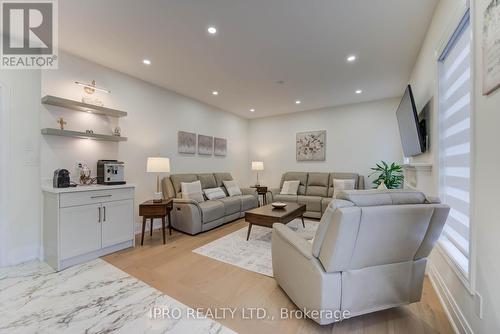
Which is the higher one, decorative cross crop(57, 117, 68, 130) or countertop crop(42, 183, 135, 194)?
decorative cross crop(57, 117, 68, 130)

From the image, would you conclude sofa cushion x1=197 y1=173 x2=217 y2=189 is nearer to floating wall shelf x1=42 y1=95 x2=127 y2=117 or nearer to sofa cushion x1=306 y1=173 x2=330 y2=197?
floating wall shelf x1=42 y1=95 x2=127 y2=117

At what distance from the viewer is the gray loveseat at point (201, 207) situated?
11.5 ft

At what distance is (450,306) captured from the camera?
1622 millimetres

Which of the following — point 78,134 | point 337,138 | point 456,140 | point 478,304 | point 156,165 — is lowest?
point 478,304

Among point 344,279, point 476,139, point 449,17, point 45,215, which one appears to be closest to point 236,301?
point 344,279

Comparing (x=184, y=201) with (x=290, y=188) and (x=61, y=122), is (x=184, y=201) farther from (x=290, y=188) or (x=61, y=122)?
(x=290, y=188)

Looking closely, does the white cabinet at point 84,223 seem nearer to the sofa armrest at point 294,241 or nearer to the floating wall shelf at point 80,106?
the floating wall shelf at point 80,106

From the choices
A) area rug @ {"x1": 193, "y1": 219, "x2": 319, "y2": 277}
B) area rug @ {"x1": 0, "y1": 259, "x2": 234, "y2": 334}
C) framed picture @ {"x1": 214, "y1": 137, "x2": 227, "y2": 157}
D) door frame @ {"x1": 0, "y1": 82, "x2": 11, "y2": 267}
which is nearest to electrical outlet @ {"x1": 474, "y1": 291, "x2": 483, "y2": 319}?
area rug @ {"x1": 193, "y1": 219, "x2": 319, "y2": 277}

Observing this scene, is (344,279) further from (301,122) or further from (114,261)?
(301,122)

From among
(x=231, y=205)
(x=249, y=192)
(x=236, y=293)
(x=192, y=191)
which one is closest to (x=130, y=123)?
(x=192, y=191)

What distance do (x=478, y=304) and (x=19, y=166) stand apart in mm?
4428

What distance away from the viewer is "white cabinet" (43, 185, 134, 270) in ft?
7.72

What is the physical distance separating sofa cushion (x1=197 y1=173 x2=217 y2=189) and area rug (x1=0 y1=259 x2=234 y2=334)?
2.45 metres

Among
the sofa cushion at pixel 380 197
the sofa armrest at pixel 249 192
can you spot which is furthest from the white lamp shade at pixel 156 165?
the sofa cushion at pixel 380 197
